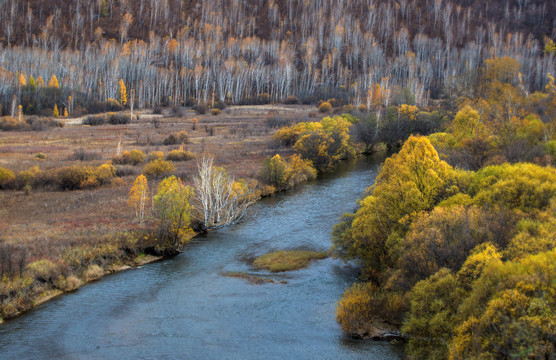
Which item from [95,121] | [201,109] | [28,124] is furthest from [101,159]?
[201,109]

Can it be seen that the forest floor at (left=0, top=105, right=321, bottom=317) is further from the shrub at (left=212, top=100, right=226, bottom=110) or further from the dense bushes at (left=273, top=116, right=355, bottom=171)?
the dense bushes at (left=273, top=116, right=355, bottom=171)

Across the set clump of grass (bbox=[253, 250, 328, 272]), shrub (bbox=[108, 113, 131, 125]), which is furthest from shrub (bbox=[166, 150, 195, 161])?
shrub (bbox=[108, 113, 131, 125])

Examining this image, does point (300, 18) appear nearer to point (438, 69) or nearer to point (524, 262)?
point (438, 69)

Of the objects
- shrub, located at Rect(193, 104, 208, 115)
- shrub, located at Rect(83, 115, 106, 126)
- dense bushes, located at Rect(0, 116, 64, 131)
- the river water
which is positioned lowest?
the river water

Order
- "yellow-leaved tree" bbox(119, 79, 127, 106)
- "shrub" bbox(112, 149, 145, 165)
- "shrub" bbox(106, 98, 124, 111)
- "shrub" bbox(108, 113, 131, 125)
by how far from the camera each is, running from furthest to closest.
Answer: "yellow-leaved tree" bbox(119, 79, 127, 106) → "shrub" bbox(106, 98, 124, 111) → "shrub" bbox(108, 113, 131, 125) → "shrub" bbox(112, 149, 145, 165)

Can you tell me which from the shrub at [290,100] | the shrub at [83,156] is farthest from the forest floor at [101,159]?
the shrub at [290,100]

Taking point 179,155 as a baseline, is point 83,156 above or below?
below

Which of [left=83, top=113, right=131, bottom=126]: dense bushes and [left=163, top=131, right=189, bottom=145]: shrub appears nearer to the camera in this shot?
[left=163, top=131, right=189, bottom=145]: shrub

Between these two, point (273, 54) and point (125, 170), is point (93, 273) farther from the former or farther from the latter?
point (273, 54)
